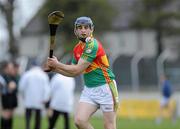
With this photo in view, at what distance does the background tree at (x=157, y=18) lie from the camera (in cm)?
6762

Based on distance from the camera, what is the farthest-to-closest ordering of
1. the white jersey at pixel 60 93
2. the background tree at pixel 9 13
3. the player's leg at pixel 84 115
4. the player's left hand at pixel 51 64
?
the background tree at pixel 9 13, the white jersey at pixel 60 93, the player's leg at pixel 84 115, the player's left hand at pixel 51 64

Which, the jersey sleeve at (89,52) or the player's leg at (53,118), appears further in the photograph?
the player's leg at (53,118)

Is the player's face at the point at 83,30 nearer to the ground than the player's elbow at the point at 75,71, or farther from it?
farther from it

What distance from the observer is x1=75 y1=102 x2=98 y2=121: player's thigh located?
36.7ft

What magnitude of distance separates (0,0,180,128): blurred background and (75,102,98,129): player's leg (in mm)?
22705

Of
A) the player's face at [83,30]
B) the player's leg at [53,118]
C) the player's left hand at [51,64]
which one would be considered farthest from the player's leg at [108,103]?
the player's leg at [53,118]

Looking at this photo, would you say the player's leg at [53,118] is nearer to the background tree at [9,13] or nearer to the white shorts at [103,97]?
the white shorts at [103,97]

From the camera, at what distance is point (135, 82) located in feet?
125

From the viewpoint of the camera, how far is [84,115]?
11.2 metres

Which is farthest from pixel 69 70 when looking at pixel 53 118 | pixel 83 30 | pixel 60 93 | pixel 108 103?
pixel 60 93

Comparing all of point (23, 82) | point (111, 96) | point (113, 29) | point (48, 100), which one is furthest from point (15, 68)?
point (113, 29)

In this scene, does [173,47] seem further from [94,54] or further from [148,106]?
[94,54]

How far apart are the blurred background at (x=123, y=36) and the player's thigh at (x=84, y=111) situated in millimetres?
22694

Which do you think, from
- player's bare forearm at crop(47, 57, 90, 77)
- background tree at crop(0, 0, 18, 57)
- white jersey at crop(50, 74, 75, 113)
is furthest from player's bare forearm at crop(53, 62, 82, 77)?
background tree at crop(0, 0, 18, 57)
